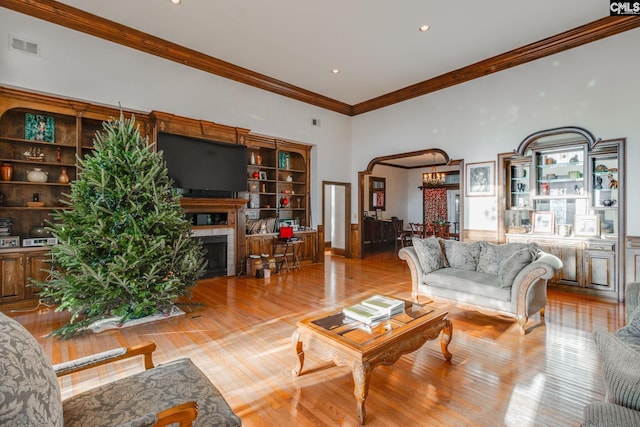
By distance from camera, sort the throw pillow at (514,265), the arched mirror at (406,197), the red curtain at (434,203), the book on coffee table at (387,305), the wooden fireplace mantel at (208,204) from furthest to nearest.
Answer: the red curtain at (434,203)
the arched mirror at (406,197)
the wooden fireplace mantel at (208,204)
the throw pillow at (514,265)
the book on coffee table at (387,305)

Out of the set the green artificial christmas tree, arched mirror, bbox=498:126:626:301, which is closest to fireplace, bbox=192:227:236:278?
the green artificial christmas tree

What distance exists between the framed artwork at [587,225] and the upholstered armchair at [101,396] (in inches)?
243

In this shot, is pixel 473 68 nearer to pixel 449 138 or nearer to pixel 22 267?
pixel 449 138

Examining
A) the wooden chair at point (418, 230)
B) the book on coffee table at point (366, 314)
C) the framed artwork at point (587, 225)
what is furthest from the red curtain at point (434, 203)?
the book on coffee table at point (366, 314)

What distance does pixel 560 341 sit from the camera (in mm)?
3297

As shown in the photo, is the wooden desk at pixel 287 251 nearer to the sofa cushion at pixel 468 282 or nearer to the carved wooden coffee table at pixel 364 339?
the sofa cushion at pixel 468 282

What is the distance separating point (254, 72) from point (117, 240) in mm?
4601

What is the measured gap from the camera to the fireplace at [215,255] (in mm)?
6031

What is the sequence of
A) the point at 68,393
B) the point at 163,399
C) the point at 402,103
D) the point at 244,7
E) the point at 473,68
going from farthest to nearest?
1. the point at 402,103
2. the point at 473,68
3. the point at 244,7
4. the point at 68,393
5. the point at 163,399

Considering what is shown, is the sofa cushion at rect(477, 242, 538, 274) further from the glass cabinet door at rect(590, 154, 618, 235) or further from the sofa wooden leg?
the glass cabinet door at rect(590, 154, 618, 235)

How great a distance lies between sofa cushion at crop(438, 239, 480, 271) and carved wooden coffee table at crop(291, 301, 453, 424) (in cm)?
194

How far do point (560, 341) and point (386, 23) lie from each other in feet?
16.2

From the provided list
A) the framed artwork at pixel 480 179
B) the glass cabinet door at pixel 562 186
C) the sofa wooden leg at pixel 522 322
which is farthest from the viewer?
the framed artwork at pixel 480 179

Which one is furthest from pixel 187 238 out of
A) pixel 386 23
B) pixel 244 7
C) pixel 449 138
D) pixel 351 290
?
pixel 449 138
